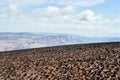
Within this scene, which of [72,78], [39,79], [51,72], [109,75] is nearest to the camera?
[109,75]

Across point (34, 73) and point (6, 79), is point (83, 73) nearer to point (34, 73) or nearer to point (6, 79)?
point (34, 73)

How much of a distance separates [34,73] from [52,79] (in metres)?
3.93

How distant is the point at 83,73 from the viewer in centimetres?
2117

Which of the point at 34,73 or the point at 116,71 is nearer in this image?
the point at 116,71

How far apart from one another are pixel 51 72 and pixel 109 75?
6082 millimetres

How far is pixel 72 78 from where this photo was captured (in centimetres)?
2050

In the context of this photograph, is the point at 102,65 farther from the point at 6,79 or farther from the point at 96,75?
→ the point at 6,79

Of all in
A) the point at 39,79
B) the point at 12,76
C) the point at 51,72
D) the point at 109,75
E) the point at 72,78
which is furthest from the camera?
the point at 12,76

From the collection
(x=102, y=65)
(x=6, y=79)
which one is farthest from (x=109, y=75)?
(x=6, y=79)

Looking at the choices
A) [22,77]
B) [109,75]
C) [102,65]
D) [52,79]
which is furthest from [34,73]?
[109,75]

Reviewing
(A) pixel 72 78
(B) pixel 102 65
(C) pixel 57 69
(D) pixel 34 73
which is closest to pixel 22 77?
(D) pixel 34 73

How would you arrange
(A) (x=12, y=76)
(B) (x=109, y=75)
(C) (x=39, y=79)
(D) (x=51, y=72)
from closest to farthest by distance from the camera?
(B) (x=109, y=75) → (C) (x=39, y=79) → (D) (x=51, y=72) → (A) (x=12, y=76)

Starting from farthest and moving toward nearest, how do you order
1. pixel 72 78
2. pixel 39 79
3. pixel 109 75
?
pixel 39 79
pixel 72 78
pixel 109 75

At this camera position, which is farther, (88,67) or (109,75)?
(88,67)
